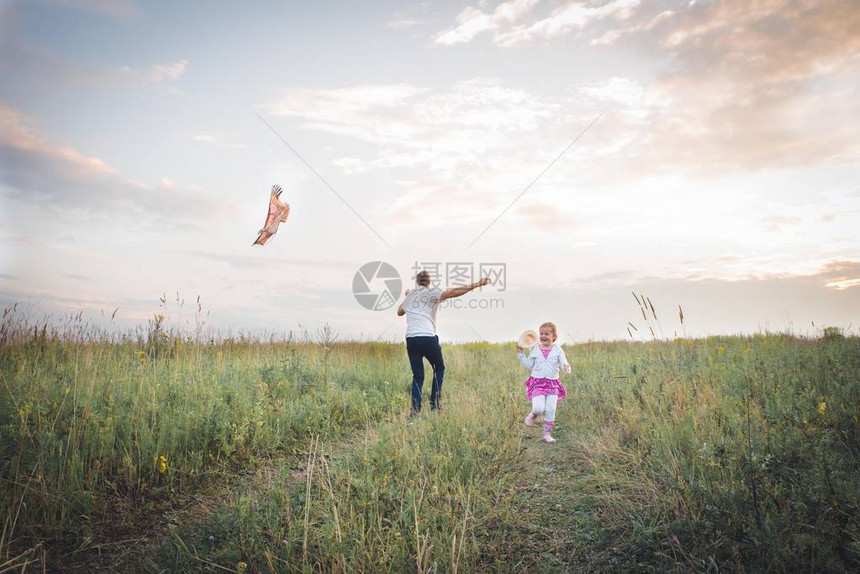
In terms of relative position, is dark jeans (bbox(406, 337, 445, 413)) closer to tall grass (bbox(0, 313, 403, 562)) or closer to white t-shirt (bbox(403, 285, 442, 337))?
white t-shirt (bbox(403, 285, 442, 337))

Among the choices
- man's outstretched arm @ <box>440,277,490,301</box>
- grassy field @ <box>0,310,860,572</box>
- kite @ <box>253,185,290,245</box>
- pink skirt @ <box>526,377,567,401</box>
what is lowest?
grassy field @ <box>0,310,860,572</box>

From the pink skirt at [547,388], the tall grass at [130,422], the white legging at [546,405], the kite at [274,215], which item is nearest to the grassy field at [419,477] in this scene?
the tall grass at [130,422]

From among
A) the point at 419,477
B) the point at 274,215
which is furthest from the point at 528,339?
the point at 274,215

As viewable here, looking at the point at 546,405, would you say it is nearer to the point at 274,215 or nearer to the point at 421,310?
the point at 421,310

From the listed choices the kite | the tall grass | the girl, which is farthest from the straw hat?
the kite

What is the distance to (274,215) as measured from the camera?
1288cm

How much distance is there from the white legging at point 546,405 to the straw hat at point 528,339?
3.40 feet

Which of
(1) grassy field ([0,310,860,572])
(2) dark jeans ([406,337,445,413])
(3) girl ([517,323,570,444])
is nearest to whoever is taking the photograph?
(1) grassy field ([0,310,860,572])

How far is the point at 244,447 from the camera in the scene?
651cm

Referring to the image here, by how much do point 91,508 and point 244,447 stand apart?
1915 mm

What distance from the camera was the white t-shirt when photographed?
29.5 feet

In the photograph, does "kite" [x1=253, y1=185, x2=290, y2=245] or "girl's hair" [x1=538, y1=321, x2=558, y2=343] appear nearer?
"girl's hair" [x1=538, y1=321, x2=558, y2=343]

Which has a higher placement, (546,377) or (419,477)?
(546,377)

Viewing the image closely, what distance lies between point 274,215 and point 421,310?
19.9 ft
